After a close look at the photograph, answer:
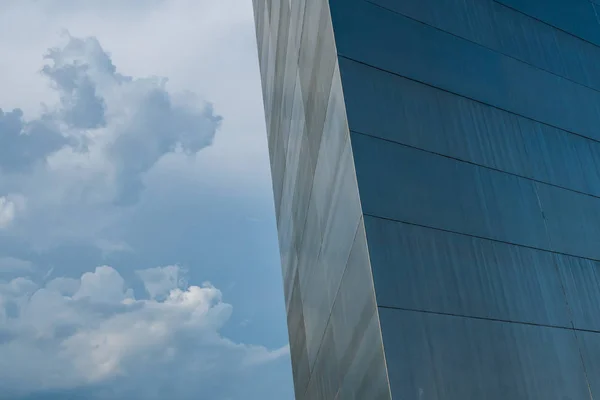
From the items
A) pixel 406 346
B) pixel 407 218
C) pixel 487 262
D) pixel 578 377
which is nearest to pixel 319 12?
pixel 407 218

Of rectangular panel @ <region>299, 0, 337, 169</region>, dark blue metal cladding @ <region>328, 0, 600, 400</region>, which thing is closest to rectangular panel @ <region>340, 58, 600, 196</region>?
dark blue metal cladding @ <region>328, 0, 600, 400</region>

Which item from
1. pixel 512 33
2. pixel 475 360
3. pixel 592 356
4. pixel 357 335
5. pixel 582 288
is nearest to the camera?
pixel 475 360

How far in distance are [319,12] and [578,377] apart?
7.84 meters

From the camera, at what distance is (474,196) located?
9992 millimetres

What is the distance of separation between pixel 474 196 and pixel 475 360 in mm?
2874

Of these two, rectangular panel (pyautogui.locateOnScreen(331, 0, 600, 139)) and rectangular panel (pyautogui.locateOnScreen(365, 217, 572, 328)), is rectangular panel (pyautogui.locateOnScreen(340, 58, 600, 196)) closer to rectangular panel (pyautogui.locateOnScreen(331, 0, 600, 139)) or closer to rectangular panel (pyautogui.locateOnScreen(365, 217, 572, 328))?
rectangular panel (pyautogui.locateOnScreen(331, 0, 600, 139))

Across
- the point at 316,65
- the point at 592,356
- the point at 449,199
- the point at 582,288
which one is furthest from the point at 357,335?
the point at 316,65

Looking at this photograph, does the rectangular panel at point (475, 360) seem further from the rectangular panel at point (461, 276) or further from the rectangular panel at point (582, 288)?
the rectangular panel at point (582, 288)

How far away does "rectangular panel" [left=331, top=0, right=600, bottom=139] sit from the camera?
10766mm

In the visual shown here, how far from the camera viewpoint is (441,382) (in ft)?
26.0

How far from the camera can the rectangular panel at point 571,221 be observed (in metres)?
10.5

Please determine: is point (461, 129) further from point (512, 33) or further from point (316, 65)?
point (512, 33)

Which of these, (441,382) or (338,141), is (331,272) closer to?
(338,141)

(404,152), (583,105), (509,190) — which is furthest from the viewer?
(583,105)
